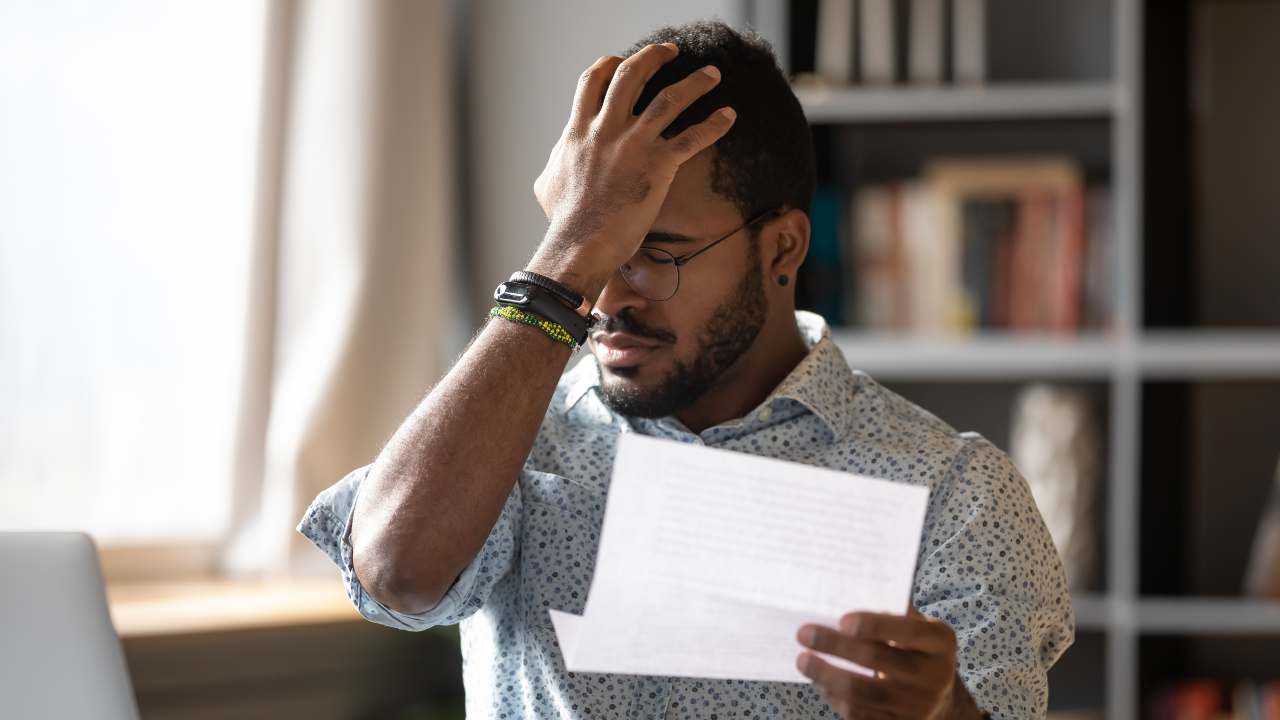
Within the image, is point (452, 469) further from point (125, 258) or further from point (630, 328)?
point (125, 258)

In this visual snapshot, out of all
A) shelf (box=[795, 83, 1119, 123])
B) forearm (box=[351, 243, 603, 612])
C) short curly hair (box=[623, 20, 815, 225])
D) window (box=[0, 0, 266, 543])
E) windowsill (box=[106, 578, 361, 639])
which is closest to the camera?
forearm (box=[351, 243, 603, 612])

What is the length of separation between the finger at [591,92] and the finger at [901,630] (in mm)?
506

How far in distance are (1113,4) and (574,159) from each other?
1476mm

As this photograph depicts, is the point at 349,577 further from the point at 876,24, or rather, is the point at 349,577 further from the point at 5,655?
the point at 876,24

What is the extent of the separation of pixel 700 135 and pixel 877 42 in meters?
1.18

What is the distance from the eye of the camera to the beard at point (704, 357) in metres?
1.24

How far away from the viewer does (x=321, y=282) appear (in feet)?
7.46

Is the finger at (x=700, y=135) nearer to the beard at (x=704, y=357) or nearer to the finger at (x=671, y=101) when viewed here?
the finger at (x=671, y=101)

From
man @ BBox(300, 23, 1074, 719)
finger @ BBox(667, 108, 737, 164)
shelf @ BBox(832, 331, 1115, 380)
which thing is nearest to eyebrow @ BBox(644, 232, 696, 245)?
man @ BBox(300, 23, 1074, 719)

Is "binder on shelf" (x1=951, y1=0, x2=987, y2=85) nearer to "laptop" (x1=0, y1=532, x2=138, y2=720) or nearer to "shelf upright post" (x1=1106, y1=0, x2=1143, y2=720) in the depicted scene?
"shelf upright post" (x1=1106, y1=0, x2=1143, y2=720)

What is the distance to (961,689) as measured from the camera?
1.00m

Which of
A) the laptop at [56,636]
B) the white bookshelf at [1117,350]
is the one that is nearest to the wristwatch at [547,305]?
the laptop at [56,636]

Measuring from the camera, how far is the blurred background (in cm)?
211

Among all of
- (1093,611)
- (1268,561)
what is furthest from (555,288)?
(1268,561)
